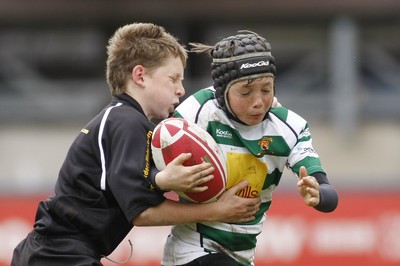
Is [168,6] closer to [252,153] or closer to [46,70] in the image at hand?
[46,70]

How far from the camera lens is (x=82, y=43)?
1783 cm

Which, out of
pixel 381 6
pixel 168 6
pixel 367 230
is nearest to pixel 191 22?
pixel 168 6

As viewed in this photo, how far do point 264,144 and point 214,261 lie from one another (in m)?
0.63

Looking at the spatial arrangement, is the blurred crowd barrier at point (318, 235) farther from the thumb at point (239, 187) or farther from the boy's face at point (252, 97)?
the boy's face at point (252, 97)

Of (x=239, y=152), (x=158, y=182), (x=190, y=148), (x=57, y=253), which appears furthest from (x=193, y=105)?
(x=57, y=253)

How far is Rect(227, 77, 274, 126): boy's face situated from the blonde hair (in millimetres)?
421

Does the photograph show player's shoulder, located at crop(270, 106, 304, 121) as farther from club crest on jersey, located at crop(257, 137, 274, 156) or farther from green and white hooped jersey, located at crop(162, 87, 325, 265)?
club crest on jersey, located at crop(257, 137, 274, 156)

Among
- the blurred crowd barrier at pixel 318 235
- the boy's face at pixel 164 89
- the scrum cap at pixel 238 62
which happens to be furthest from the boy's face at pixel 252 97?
the blurred crowd barrier at pixel 318 235

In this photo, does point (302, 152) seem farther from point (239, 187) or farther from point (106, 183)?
point (106, 183)

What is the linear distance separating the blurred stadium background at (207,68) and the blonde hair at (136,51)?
8.51 meters

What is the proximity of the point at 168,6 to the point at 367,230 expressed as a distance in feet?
24.9

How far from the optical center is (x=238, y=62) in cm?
515

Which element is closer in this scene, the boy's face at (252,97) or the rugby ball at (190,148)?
the rugby ball at (190,148)

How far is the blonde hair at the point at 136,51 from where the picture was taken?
17.6 ft
